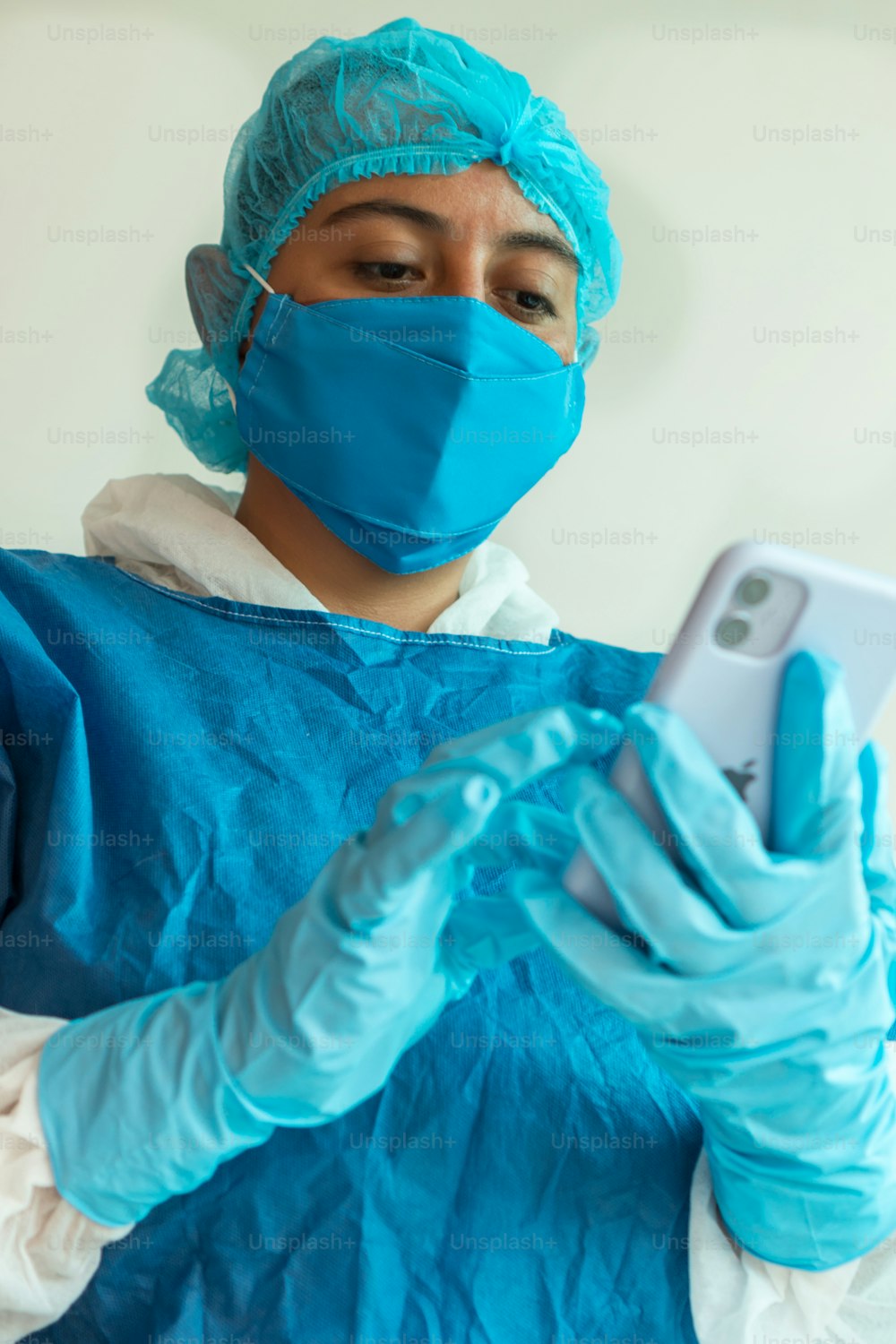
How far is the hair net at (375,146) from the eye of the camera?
1.25 meters

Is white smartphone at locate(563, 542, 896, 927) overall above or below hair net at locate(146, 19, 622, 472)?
below

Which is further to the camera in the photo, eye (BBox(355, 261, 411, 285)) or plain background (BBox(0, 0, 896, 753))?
plain background (BBox(0, 0, 896, 753))

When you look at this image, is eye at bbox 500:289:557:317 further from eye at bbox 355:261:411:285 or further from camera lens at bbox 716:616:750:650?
camera lens at bbox 716:616:750:650

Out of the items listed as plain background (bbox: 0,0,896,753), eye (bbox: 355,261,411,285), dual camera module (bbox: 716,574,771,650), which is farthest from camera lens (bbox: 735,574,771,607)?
plain background (bbox: 0,0,896,753)

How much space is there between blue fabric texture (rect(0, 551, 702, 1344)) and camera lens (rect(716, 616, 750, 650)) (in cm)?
42

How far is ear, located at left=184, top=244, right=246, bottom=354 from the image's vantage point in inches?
54.5

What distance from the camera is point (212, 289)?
1.40 metres

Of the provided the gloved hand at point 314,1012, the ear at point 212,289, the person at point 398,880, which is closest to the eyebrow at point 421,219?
the person at point 398,880

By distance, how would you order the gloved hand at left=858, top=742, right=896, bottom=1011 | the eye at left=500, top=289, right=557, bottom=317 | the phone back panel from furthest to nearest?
the eye at left=500, top=289, right=557, bottom=317 < the gloved hand at left=858, top=742, right=896, bottom=1011 < the phone back panel

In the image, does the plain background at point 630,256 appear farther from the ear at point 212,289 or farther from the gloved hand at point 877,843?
the gloved hand at point 877,843

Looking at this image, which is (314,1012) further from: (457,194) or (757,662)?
(457,194)

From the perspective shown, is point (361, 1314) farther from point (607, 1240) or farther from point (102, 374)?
point (102, 374)

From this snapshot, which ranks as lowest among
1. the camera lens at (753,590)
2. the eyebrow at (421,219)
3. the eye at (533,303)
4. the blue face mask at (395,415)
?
the blue face mask at (395,415)

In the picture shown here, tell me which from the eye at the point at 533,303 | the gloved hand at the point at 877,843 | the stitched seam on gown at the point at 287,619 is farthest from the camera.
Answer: the eye at the point at 533,303
